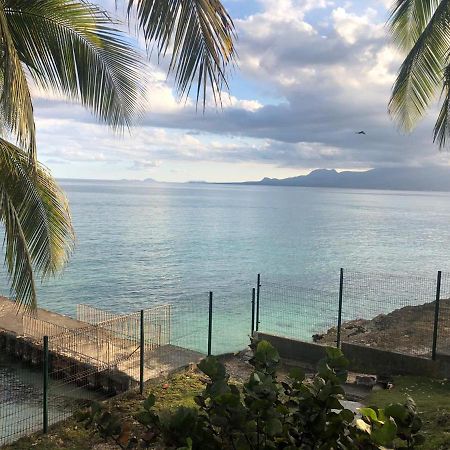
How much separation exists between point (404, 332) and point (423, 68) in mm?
8999

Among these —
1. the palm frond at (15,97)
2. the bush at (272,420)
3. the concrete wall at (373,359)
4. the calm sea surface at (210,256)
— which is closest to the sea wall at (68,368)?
the concrete wall at (373,359)

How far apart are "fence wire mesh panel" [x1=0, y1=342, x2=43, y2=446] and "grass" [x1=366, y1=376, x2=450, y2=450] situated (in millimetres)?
7161

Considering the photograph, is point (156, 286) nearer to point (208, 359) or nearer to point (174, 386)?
point (174, 386)

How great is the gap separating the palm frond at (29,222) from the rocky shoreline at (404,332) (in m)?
9.27

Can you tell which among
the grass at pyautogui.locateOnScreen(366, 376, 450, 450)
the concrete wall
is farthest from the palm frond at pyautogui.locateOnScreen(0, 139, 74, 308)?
the concrete wall

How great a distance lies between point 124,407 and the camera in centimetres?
1082

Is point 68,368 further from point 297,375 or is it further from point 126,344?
point 297,375

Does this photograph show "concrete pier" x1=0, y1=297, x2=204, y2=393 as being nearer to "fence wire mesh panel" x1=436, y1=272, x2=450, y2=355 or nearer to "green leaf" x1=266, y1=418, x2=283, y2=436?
"fence wire mesh panel" x1=436, y1=272, x2=450, y2=355

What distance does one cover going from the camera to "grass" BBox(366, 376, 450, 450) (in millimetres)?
7348

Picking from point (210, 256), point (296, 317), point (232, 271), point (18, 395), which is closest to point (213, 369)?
point (18, 395)

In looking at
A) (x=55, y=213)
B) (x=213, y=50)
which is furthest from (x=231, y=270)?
(x=213, y=50)

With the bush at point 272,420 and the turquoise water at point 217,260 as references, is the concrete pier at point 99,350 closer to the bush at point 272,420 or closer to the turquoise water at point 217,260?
the turquoise water at point 217,260

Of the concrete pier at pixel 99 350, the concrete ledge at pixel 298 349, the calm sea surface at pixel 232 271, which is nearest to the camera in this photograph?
the concrete ledge at pixel 298 349

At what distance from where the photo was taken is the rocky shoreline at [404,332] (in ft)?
48.3
